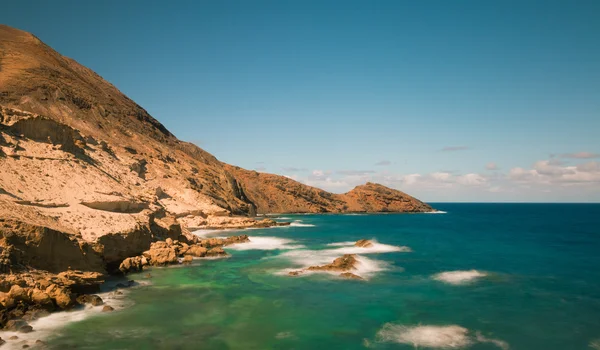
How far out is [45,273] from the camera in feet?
67.2

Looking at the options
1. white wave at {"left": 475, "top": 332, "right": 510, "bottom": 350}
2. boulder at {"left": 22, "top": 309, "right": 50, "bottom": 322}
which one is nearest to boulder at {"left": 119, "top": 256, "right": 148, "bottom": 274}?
boulder at {"left": 22, "top": 309, "right": 50, "bottom": 322}

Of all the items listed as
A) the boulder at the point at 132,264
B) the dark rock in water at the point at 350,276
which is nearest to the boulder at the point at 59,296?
the boulder at the point at 132,264

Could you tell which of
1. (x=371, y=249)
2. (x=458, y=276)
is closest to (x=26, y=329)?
(x=458, y=276)

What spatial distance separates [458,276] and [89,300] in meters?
28.8

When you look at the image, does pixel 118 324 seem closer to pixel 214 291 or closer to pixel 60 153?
pixel 214 291

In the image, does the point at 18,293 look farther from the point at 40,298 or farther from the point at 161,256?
the point at 161,256

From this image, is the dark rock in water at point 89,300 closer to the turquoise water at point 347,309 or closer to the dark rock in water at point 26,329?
the turquoise water at point 347,309

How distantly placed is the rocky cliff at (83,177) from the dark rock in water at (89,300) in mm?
1746

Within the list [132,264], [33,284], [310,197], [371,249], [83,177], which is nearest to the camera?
[33,284]

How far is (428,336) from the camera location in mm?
18188

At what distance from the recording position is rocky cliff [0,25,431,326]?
23.1m

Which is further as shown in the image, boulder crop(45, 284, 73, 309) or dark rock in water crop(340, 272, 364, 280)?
dark rock in water crop(340, 272, 364, 280)

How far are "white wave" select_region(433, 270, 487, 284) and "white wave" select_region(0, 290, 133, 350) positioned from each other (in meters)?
24.5

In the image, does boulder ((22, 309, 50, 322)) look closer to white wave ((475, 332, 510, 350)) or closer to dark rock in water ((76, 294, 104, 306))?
dark rock in water ((76, 294, 104, 306))
